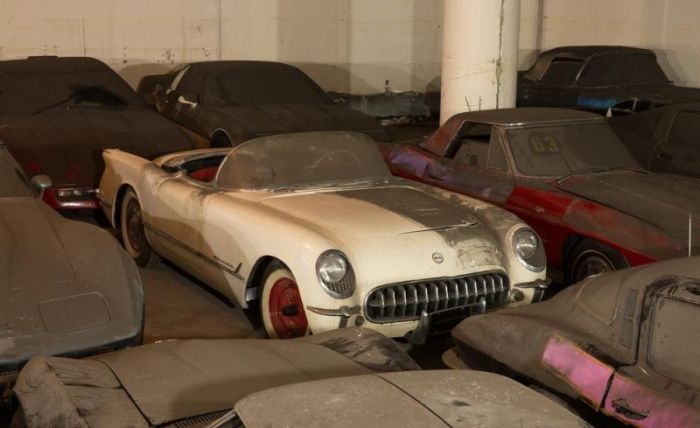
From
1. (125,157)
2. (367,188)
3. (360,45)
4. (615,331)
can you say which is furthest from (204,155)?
(360,45)

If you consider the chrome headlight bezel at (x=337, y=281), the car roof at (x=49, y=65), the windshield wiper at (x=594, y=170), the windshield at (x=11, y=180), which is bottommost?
the chrome headlight bezel at (x=337, y=281)

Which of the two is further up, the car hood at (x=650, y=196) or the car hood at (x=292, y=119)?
the car hood at (x=292, y=119)

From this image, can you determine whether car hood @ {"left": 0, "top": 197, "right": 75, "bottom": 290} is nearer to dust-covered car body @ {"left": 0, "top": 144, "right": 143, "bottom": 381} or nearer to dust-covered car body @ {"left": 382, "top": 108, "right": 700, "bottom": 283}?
dust-covered car body @ {"left": 0, "top": 144, "right": 143, "bottom": 381}

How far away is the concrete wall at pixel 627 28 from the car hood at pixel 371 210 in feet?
28.9

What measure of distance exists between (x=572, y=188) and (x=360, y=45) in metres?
9.01

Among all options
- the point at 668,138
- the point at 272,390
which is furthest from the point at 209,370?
the point at 668,138

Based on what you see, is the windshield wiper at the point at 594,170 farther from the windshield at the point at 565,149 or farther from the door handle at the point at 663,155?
the door handle at the point at 663,155

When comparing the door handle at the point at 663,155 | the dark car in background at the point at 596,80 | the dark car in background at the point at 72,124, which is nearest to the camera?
the dark car in background at the point at 72,124

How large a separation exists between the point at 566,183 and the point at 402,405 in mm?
4830

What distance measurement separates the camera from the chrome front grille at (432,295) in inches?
215

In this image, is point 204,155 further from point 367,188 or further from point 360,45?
point 360,45

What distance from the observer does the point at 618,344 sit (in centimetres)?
404

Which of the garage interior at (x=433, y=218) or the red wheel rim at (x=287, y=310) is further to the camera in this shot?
the red wheel rim at (x=287, y=310)

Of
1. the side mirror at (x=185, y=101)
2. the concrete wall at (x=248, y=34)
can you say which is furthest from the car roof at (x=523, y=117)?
the concrete wall at (x=248, y=34)
